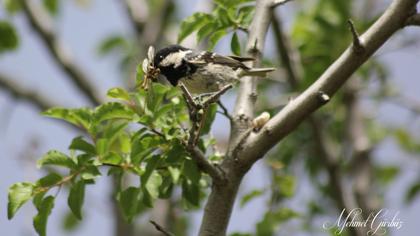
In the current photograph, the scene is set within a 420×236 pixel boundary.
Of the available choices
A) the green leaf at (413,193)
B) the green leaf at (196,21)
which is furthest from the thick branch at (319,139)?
the green leaf at (196,21)

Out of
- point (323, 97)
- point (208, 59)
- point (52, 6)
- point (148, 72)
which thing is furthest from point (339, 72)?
point (52, 6)

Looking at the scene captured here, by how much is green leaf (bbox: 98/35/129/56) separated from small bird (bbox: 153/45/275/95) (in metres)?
4.18

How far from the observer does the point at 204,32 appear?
10.5 feet

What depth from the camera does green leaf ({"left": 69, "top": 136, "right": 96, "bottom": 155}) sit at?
9.30ft

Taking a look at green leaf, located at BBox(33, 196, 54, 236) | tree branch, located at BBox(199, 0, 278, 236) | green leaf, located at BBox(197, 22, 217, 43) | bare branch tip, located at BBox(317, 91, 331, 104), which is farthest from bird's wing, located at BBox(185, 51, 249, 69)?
green leaf, located at BBox(33, 196, 54, 236)

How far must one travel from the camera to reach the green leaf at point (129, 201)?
287 centimetres

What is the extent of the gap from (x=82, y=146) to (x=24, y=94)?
5.13m

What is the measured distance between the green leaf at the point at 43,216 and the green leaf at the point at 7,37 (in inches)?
106

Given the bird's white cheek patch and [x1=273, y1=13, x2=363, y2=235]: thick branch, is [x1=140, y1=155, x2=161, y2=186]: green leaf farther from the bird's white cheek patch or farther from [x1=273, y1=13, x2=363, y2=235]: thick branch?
[x1=273, y1=13, x2=363, y2=235]: thick branch

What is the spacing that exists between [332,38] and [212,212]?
2.92 metres

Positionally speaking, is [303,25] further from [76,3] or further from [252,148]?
[252,148]

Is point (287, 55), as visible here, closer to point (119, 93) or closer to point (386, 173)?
point (386, 173)

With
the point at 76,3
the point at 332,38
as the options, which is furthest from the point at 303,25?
the point at 76,3

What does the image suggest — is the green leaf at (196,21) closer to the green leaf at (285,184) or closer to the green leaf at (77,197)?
the green leaf at (77,197)
